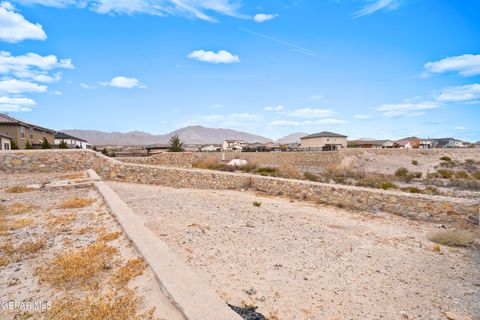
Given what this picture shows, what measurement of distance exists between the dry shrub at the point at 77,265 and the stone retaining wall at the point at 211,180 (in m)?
8.33

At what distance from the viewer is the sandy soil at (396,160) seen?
30834mm

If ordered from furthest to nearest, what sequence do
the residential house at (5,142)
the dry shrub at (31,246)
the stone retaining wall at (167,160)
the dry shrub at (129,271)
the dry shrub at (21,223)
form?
the residential house at (5,142) → the stone retaining wall at (167,160) → the dry shrub at (21,223) → the dry shrub at (31,246) → the dry shrub at (129,271)

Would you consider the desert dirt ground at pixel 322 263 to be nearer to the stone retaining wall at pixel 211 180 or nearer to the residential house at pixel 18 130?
the stone retaining wall at pixel 211 180

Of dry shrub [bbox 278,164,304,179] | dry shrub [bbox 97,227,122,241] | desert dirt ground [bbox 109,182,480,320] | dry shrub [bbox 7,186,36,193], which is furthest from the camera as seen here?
dry shrub [bbox 278,164,304,179]

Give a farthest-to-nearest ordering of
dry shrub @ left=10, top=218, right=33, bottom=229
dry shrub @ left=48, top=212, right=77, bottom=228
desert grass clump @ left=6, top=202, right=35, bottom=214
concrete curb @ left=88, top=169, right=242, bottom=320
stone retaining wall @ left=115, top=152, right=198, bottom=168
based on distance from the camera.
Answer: stone retaining wall @ left=115, top=152, right=198, bottom=168
desert grass clump @ left=6, top=202, right=35, bottom=214
dry shrub @ left=48, top=212, right=77, bottom=228
dry shrub @ left=10, top=218, right=33, bottom=229
concrete curb @ left=88, top=169, right=242, bottom=320

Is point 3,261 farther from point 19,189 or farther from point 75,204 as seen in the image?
point 19,189

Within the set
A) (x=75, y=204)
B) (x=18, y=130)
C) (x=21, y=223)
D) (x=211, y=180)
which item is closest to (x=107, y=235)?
(x=21, y=223)

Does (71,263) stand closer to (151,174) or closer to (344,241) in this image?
(344,241)

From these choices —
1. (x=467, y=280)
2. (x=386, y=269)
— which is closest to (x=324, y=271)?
(x=386, y=269)

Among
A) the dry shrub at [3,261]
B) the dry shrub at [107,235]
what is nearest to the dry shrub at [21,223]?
the dry shrub at [3,261]

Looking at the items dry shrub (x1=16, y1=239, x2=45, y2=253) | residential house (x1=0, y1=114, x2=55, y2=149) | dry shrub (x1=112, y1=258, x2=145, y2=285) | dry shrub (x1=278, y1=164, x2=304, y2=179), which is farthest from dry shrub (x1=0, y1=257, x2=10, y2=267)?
residential house (x1=0, y1=114, x2=55, y2=149)

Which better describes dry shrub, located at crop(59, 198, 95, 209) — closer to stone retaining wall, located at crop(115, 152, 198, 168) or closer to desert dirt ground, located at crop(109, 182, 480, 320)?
desert dirt ground, located at crop(109, 182, 480, 320)

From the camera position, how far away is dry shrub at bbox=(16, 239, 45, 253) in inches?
154

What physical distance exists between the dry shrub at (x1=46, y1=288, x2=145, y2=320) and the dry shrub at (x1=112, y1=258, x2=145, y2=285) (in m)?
0.19
